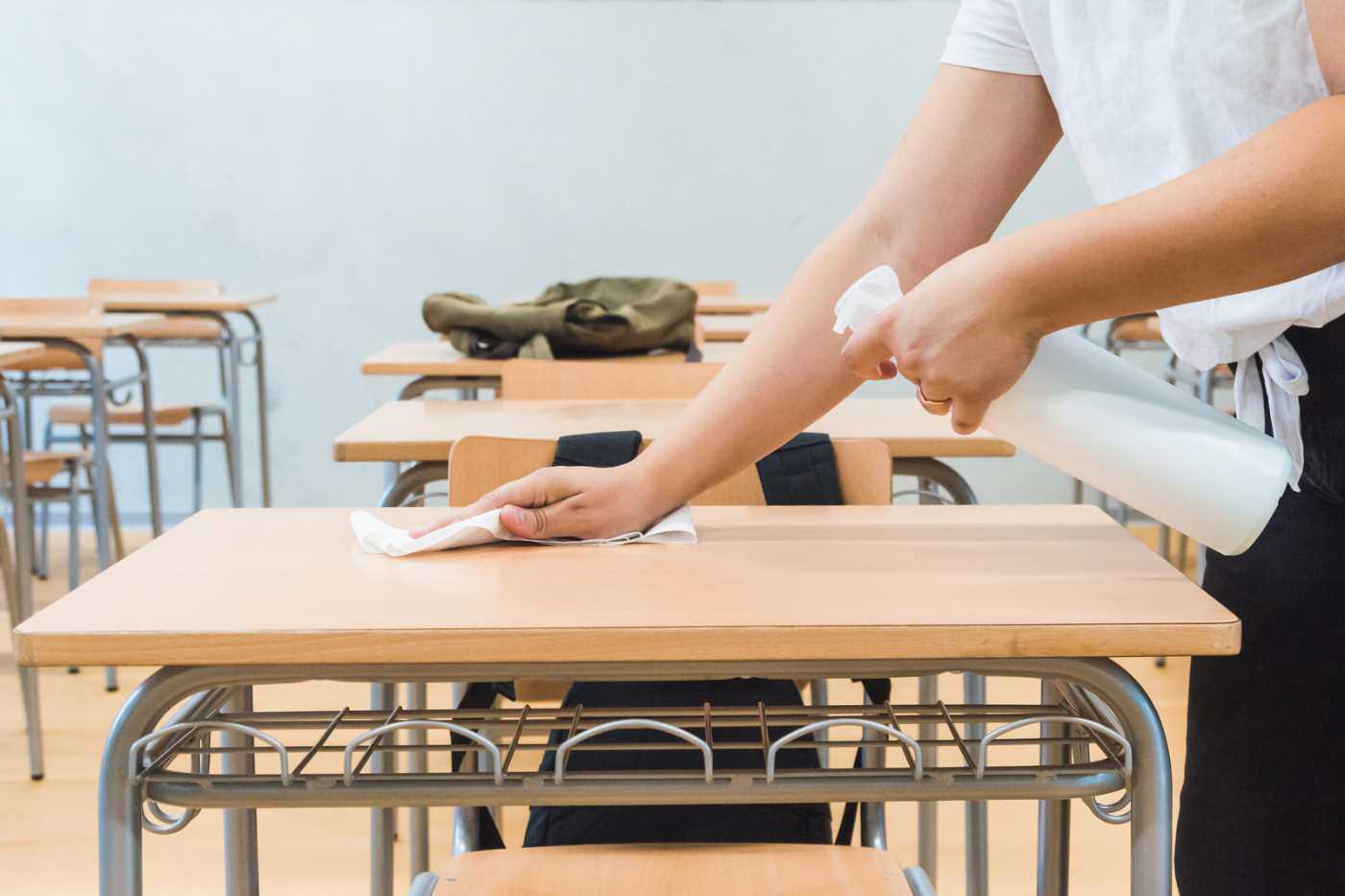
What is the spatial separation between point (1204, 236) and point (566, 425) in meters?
1.28

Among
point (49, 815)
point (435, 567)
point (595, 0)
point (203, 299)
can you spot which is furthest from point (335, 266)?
point (435, 567)

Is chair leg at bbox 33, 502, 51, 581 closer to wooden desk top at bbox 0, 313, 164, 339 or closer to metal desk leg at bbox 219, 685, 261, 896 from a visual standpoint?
wooden desk top at bbox 0, 313, 164, 339

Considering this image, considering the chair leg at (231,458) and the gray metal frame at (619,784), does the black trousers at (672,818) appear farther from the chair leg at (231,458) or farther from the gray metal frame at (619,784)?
the chair leg at (231,458)

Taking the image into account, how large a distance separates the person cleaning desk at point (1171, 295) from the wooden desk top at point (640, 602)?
0.07 m

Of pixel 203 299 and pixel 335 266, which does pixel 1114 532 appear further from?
pixel 335 266

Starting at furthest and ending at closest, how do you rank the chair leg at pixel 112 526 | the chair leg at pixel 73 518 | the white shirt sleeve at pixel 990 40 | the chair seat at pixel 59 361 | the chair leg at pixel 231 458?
the chair leg at pixel 231 458 → the chair seat at pixel 59 361 → the chair leg at pixel 73 518 → the chair leg at pixel 112 526 → the white shirt sleeve at pixel 990 40

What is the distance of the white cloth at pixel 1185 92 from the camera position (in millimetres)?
739

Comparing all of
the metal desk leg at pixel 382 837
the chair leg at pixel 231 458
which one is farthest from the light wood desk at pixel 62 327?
the metal desk leg at pixel 382 837

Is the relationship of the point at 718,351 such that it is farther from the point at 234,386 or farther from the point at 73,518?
the point at 234,386

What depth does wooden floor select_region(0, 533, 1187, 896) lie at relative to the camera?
202 centimetres

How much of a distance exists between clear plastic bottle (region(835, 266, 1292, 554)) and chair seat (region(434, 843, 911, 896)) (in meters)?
0.39

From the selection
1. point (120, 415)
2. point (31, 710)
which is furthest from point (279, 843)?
→ point (120, 415)

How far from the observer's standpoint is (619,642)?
0.74 metres

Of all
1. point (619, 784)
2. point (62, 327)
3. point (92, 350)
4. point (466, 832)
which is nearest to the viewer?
point (619, 784)
